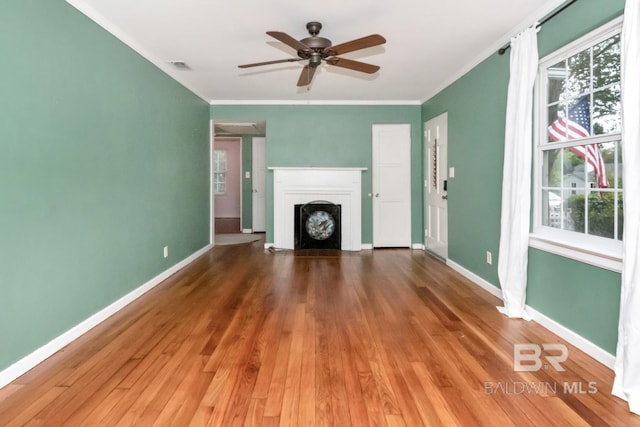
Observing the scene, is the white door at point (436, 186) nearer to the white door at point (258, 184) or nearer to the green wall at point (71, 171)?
the green wall at point (71, 171)

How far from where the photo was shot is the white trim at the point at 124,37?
2559 millimetres

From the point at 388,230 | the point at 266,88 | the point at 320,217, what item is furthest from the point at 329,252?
the point at 266,88

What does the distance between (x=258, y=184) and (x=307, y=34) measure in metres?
5.00

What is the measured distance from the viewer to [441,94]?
4824 millimetres

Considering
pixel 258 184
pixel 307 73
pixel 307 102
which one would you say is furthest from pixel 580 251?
pixel 258 184

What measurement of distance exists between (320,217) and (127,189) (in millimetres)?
2966

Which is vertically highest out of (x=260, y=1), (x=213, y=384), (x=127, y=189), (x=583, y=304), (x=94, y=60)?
(x=260, y=1)

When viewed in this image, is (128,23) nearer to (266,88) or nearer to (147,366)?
(266,88)

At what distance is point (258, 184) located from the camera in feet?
26.0

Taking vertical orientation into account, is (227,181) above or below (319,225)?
above

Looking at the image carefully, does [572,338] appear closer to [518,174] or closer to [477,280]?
[518,174]

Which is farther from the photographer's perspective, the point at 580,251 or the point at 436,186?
the point at 436,186

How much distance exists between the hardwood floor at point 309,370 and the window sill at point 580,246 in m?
0.58

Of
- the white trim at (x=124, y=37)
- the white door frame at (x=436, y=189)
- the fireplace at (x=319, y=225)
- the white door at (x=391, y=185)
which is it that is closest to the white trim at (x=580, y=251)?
the white door frame at (x=436, y=189)
